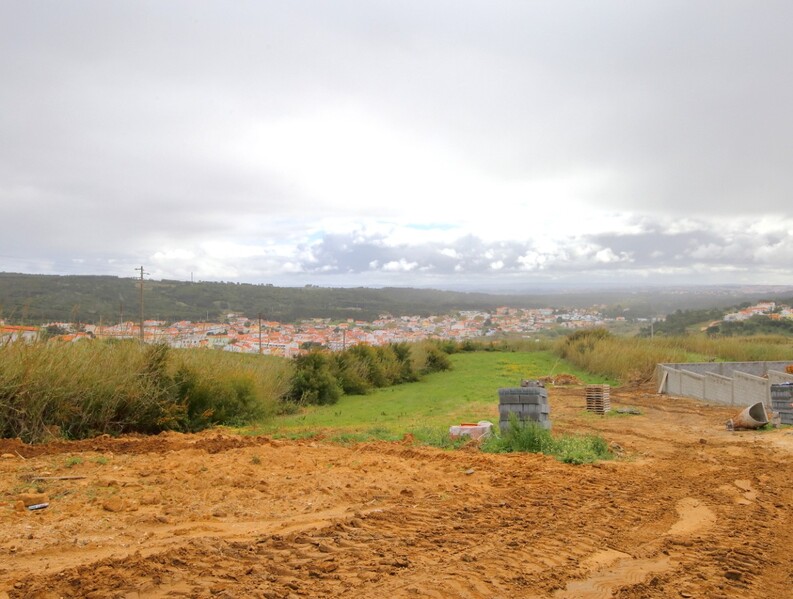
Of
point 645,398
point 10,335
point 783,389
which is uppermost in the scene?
point 10,335

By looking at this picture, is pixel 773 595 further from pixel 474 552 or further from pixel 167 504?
pixel 167 504

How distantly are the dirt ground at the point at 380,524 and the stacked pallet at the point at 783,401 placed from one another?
18.7 feet

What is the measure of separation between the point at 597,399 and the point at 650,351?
1526cm

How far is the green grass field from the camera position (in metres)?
14.8

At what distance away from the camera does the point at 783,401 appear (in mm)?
16078

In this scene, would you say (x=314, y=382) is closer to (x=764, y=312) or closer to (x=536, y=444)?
(x=536, y=444)

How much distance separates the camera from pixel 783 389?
16.1 m

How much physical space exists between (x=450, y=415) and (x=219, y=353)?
22.5ft

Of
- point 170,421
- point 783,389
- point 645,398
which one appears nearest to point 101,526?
point 170,421

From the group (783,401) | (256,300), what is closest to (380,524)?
(783,401)

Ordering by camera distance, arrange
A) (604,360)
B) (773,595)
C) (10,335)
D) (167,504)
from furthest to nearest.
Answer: (604,360) → (10,335) → (167,504) → (773,595)

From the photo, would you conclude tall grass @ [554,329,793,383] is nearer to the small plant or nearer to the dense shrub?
the dense shrub

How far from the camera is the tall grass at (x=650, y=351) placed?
32844mm

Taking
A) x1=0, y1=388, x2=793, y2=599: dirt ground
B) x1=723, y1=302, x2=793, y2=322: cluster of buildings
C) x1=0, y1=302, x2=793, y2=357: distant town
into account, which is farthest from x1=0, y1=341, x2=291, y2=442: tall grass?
x1=723, y1=302, x2=793, y2=322: cluster of buildings
